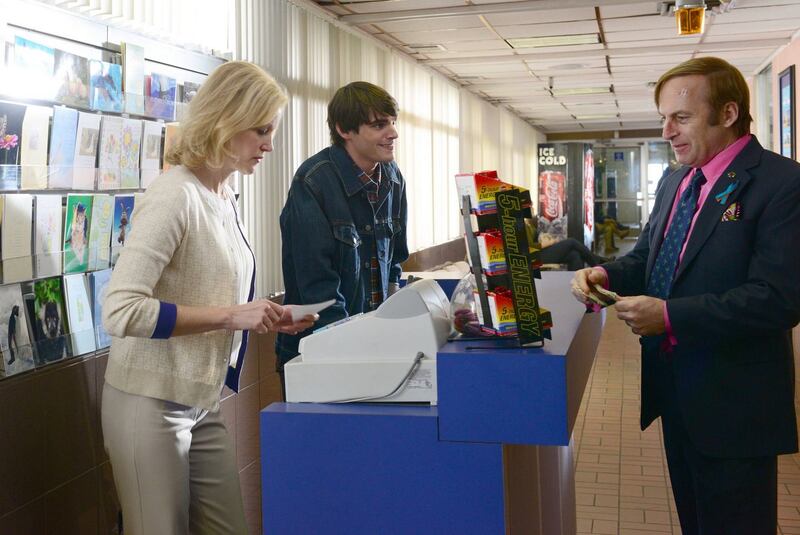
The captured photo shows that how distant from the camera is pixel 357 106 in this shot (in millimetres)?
2898

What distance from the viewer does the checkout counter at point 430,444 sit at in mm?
1821

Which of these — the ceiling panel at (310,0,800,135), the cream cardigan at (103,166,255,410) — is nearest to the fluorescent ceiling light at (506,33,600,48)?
the ceiling panel at (310,0,800,135)

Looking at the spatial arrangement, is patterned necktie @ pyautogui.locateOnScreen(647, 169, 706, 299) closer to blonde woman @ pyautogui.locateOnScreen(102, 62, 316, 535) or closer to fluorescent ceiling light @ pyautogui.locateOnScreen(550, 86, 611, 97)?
blonde woman @ pyautogui.locateOnScreen(102, 62, 316, 535)

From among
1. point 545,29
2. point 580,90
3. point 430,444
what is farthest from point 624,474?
point 580,90

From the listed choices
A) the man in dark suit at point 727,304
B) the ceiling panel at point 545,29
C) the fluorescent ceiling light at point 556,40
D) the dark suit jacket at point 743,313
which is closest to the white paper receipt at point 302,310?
→ the man in dark suit at point 727,304

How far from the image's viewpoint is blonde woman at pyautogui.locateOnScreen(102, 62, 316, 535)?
6.64ft

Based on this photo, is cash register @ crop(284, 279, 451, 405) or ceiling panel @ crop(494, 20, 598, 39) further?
ceiling panel @ crop(494, 20, 598, 39)

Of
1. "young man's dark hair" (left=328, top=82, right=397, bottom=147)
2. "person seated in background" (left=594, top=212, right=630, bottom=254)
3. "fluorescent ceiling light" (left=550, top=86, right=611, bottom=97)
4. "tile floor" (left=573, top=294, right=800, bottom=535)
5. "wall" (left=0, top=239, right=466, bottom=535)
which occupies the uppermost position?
"fluorescent ceiling light" (left=550, top=86, right=611, bottom=97)

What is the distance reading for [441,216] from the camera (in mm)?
9945

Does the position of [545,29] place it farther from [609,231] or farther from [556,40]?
[609,231]

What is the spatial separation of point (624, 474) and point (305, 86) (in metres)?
3.08

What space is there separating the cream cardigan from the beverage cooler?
47.3 ft

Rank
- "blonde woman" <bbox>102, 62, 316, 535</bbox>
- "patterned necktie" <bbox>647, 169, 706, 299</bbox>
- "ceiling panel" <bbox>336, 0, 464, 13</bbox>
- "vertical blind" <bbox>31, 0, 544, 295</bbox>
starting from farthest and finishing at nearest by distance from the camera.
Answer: "ceiling panel" <bbox>336, 0, 464, 13</bbox>
"vertical blind" <bbox>31, 0, 544, 295</bbox>
"patterned necktie" <bbox>647, 169, 706, 299</bbox>
"blonde woman" <bbox>102, 62, 316, 535</bbox>

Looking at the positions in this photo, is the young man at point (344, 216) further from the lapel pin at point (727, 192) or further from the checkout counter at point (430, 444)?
the lapel pin at point (727, 192)
